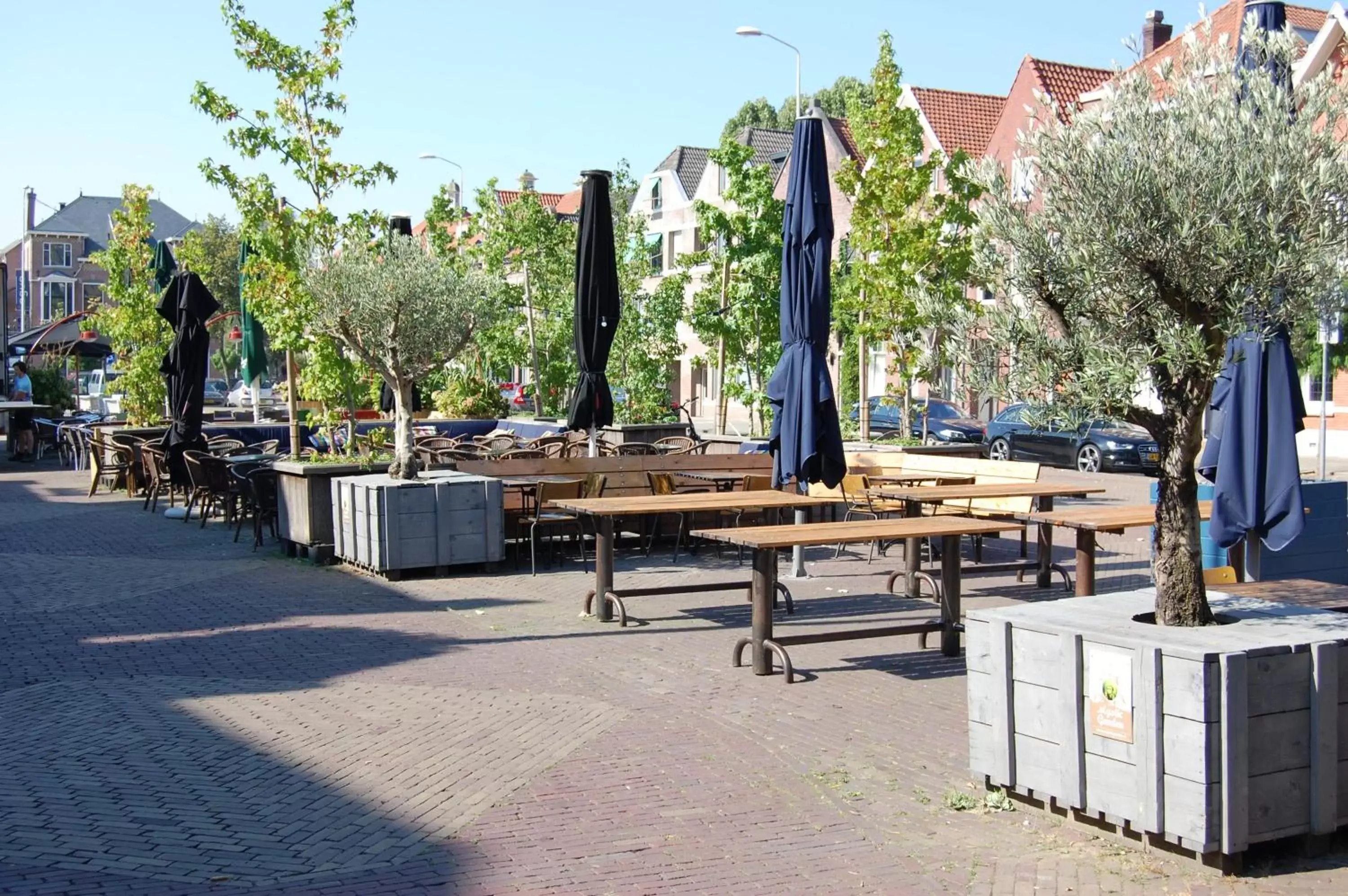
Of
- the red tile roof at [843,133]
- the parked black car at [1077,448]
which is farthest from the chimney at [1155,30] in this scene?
the parked black car at [1077,448]

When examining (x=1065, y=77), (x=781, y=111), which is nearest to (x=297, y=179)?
(x=1065, y=77)

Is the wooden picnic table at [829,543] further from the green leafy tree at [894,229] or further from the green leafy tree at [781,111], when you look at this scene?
the green leafy tree at [781,111]

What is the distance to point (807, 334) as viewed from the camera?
11195mm

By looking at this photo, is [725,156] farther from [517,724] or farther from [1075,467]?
[517,724]

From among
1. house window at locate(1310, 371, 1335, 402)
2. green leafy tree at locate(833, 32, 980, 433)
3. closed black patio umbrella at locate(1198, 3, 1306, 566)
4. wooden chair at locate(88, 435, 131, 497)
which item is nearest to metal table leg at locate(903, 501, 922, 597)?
closed black patio umbrella at locate(1198, 3, 1306, 566)

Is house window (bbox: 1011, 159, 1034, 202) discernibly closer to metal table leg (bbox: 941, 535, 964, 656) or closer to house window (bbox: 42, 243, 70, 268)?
metal table leg (bbox: 941, 535, 964, 656)

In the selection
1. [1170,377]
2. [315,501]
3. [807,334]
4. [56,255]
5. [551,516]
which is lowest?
[551,516]

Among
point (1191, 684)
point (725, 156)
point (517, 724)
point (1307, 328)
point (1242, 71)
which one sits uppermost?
point (725, 156)

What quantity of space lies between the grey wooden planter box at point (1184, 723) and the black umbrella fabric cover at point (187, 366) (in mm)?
15375

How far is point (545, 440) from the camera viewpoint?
19.0m

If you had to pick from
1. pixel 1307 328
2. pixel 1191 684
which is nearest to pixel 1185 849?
pixel 1191 684

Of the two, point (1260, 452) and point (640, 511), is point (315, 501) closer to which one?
point (640, 511)

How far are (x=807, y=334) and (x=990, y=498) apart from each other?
2280 millimetres

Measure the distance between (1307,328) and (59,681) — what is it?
7563mm
